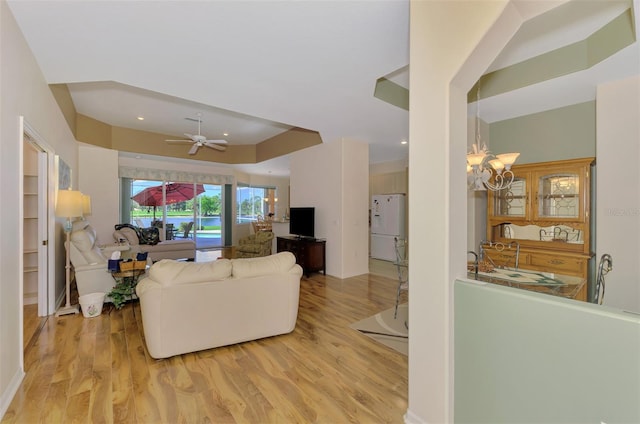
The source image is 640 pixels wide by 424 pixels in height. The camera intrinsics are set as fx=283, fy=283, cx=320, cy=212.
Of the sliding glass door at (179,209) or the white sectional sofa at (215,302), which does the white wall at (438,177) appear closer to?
the white sectional sofa at (215,302)

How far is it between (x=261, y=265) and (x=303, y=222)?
131 inches

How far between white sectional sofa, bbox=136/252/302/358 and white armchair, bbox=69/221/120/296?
6.11 ft

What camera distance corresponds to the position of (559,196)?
392 centimetres

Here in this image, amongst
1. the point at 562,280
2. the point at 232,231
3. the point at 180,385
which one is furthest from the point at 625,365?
the point at 232,231

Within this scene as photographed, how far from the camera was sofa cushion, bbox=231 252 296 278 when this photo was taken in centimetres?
276

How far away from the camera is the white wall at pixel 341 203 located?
5.55 m

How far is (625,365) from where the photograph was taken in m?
1.11

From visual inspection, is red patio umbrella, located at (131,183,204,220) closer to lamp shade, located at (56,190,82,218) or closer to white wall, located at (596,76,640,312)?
lamp shade, located at (56,190,82,218)

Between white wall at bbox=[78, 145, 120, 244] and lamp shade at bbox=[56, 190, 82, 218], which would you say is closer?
lamp shade at bbox=[56, 190, 82, 218]

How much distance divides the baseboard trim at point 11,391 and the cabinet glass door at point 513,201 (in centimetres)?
565

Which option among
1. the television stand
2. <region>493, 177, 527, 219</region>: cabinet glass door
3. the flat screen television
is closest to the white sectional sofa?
the television stand

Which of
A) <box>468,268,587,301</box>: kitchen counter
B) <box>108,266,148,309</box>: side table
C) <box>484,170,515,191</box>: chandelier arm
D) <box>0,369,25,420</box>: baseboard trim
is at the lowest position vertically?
<box>0,369,25,420</box>: baseboard trim

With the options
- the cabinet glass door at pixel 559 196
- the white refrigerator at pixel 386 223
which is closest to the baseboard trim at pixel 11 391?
the cabinet glass door at pixel 559 196

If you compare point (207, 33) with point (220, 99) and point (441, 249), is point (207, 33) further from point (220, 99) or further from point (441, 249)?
point (441, 249)
